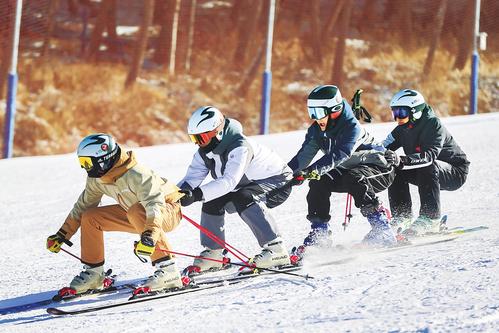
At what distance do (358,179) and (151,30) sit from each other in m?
13.8

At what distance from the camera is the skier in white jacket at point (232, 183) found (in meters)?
6.84

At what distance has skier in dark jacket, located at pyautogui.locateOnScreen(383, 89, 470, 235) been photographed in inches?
317

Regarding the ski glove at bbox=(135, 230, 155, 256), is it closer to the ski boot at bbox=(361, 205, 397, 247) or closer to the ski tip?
the ski tip

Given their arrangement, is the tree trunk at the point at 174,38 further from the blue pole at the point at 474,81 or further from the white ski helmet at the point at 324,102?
the white ski helmet at the point at 324,102

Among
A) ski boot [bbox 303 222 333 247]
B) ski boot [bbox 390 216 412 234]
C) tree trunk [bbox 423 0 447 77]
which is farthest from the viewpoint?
tree trunk [bbox 423 0 447 77]

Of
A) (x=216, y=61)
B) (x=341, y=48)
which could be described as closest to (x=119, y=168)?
(x=216, y=61)

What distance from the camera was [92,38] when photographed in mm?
20938

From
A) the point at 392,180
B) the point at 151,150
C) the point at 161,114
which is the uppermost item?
the point at 392,180

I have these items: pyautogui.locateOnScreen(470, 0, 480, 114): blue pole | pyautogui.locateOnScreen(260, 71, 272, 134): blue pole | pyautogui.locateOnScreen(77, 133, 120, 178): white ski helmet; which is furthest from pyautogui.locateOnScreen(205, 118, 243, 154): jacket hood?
pyautogui.locateOnScreen(470, 0, 480, 114): blue pole

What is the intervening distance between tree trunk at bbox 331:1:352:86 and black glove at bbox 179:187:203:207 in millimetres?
15810

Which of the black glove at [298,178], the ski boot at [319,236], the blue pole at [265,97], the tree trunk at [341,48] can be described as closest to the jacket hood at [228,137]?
the black glove at [298,178]

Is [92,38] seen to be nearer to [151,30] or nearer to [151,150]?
[151,30]

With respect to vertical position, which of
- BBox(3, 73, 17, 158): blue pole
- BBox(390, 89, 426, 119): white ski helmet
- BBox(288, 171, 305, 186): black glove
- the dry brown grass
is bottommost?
the dry brown grass

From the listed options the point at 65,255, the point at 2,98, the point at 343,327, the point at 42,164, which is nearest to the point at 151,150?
the point at 42,164
